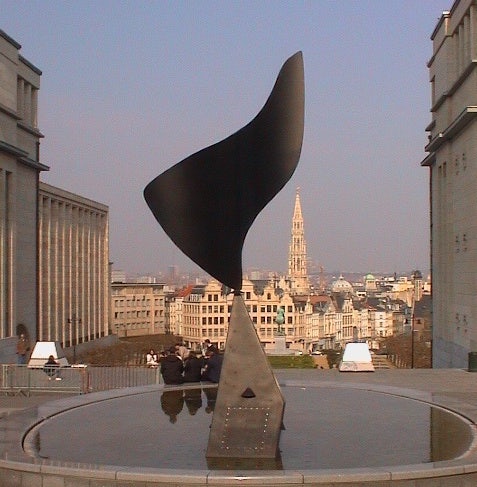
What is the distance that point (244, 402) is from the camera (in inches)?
528

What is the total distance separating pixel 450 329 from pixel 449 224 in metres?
5.02

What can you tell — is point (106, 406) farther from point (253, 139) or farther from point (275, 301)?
point (275, 301)

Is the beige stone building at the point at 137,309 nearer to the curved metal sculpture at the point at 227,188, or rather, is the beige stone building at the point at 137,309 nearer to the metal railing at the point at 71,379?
the metal railing at the point at 71,379

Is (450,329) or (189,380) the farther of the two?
(450,329)

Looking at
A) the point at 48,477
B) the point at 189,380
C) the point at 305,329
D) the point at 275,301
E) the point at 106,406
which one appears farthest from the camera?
the point at 305,329

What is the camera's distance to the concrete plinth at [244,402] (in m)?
12.9

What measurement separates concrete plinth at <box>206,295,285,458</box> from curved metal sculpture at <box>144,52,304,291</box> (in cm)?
86

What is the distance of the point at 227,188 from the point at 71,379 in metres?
11.6

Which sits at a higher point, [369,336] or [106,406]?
[106,406]

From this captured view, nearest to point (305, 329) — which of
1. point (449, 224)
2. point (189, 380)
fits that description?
point (449, 224)

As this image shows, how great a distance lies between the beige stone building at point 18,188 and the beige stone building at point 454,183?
20592mm

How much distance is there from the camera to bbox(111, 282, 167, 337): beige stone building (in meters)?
136

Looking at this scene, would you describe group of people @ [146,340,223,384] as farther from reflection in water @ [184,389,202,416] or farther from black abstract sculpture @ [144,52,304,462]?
black abstract sculpture @ [144,52,304,462]

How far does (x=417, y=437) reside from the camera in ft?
45.3
